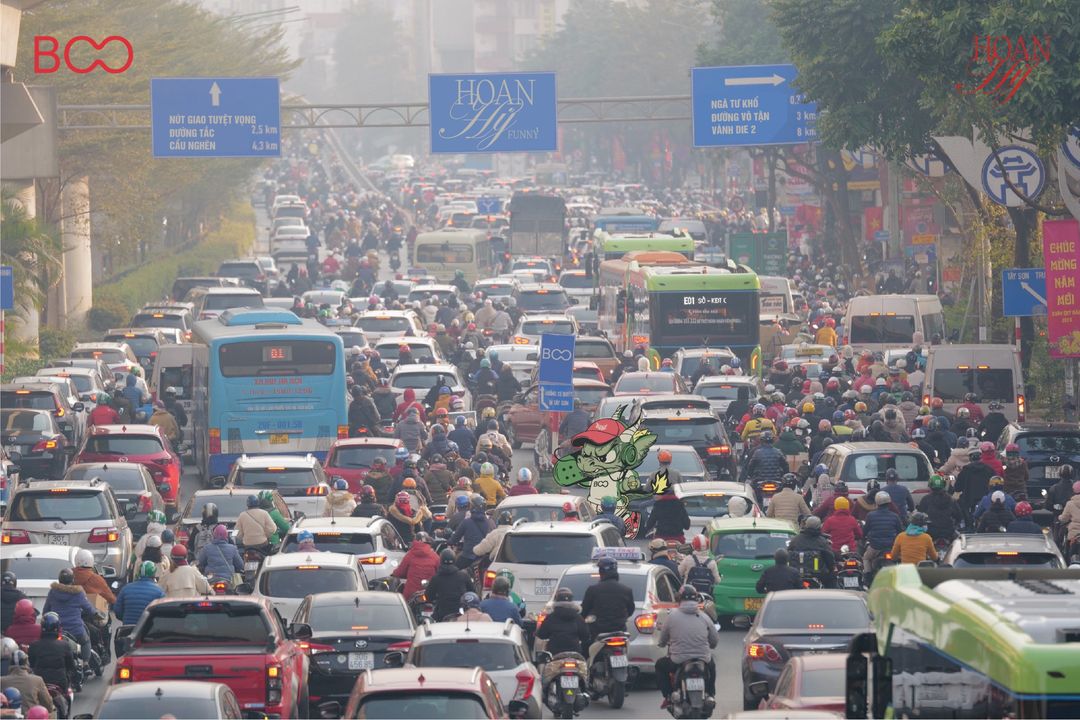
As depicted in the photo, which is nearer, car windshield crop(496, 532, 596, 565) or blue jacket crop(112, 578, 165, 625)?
blue jacket crop(112, 578, 165, 625)

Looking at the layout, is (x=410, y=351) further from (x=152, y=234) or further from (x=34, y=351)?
(x=152, y=234)

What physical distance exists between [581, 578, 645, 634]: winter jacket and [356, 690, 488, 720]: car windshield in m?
5.51

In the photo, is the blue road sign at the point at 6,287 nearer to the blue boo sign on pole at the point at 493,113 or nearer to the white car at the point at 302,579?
the white car at the point at 302,579

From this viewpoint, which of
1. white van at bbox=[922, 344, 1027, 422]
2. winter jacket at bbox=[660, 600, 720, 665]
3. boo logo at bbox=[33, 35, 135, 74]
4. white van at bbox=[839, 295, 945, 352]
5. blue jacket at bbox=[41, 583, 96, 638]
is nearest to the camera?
winter jacket at bbox=[660, 600, 720, 665]

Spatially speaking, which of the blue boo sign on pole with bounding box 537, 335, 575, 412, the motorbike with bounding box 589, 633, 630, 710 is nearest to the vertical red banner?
the blue boo sign on pole with bounding box 537, 335, 575, 412

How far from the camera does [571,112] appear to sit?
145 meters

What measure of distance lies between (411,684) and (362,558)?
958cm

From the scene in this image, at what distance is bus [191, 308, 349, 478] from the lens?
34281mm

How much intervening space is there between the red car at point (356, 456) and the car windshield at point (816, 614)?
12189mm

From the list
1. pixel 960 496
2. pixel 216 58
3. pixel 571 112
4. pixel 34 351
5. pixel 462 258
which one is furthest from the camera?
pixel 571 112

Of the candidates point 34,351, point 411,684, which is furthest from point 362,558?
point 34,351

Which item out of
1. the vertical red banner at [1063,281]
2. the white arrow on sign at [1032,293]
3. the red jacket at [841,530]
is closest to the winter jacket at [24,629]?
the red jacket at [841,530]

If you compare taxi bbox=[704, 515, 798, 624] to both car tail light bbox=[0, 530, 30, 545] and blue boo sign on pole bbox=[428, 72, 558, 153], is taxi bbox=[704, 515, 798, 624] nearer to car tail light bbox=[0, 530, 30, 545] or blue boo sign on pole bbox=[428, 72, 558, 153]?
car tail light bbox=[0, 530, 30, 545]

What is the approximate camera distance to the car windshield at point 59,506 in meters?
25.5
